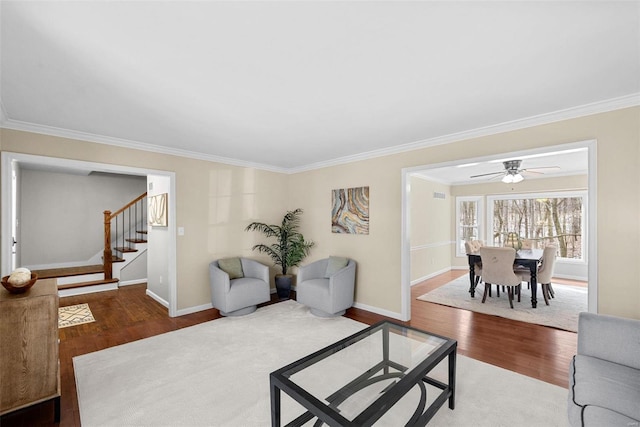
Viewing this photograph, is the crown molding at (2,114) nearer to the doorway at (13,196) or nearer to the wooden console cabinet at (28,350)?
the doorway at (13,196)

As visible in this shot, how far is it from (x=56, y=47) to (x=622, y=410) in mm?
3718

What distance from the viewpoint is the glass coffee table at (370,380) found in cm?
150

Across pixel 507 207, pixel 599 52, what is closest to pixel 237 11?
pixel 599 52

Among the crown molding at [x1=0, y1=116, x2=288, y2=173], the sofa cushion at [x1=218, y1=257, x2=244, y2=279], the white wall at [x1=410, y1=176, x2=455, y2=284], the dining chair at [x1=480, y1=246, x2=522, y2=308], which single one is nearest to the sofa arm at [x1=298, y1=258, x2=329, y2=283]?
the sofa cushion at [x1=218, y1=257, x2=244, y2=279]

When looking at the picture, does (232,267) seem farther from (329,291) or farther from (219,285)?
(329,291)

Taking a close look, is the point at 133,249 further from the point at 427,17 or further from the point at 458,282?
the point at 458,282

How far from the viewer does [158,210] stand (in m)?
4.72

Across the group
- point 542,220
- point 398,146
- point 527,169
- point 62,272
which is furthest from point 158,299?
point 542,220

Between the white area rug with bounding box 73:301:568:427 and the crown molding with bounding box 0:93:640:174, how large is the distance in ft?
7.94

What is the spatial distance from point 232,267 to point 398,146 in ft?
10.2

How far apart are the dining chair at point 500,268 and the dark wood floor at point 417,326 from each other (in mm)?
814

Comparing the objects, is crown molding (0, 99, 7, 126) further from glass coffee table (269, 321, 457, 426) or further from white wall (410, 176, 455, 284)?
white wall (410, 176, 455, 284)

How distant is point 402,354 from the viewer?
2186 mm

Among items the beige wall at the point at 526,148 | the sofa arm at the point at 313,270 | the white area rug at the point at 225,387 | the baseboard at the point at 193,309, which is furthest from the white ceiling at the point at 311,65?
the baseboard at the point at 193,309
